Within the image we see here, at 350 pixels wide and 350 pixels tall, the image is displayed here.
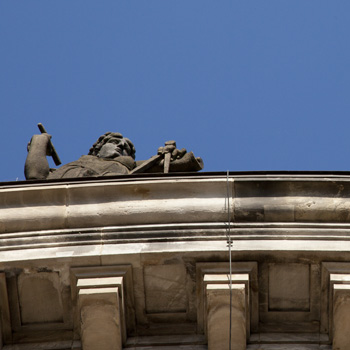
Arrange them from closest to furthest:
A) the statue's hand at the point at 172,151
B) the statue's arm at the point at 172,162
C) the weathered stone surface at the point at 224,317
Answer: the weathered stone surface at the point at 224,317 < the statue's arm at the point at 172,162 < the statue's hand at the point at 172,151

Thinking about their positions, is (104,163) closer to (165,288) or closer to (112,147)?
(112,147)

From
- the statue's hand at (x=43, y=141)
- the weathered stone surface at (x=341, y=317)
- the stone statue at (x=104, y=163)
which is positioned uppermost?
the statue's hand at (x=43, y=141)

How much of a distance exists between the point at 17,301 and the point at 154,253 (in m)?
1.61

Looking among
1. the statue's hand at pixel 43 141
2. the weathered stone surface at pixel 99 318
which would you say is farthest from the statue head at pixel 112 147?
the weathered stone surface at pixel 99 318

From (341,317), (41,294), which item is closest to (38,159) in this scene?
(41,294)

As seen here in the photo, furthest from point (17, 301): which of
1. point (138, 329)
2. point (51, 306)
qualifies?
point (138, 329)

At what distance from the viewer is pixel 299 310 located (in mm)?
15258

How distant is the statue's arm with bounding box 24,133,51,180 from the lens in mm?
17641

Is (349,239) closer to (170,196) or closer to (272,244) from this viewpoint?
(272,244)

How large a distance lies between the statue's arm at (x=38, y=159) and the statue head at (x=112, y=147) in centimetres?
95

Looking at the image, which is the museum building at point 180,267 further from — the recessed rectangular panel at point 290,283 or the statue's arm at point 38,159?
the statue's arm at point 38,159

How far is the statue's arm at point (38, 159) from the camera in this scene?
1764 centimetres

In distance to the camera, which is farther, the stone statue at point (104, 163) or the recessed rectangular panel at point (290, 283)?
the stone statue at point (104, 163)

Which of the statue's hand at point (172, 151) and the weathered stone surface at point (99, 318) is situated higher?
the statue's hand at point (172, 151)
